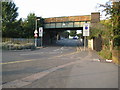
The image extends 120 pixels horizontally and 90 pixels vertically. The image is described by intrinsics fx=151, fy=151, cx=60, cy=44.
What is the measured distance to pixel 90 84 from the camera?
5.89 meters

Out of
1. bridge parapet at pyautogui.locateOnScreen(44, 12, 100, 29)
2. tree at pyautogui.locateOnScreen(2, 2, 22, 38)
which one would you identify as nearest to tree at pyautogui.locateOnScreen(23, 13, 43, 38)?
tree at pyautogui.locateOnScreen(2, 2, 22, 38)

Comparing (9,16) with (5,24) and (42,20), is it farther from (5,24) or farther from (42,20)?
(42,20)

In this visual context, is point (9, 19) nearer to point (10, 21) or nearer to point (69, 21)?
point (10, 21)

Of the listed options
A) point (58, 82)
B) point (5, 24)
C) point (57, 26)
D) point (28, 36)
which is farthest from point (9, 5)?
point (58, 82)

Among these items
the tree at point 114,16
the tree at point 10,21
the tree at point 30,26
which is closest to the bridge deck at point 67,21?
the tree at point 30,26

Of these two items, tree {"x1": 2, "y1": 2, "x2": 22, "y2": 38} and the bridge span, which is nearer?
the bridge span

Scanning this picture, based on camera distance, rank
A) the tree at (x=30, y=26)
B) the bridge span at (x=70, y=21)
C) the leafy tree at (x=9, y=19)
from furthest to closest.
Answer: the tree at (x=30, y=26) < the leafy tree at (x=9, y=19) < the bridge span at (x=70, y=21)

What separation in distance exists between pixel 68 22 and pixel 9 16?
17171mm

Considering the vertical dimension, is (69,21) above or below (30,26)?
above

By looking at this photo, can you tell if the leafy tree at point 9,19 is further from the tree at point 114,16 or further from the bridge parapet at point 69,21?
the tree at point 114,16

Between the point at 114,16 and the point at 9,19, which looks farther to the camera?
the point at 9,19

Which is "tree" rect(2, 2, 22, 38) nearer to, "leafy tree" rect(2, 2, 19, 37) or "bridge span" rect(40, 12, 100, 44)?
"leafy tree" rect(2, 2, 19, 37)

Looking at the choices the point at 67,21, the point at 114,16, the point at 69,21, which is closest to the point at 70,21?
the point at 69,21

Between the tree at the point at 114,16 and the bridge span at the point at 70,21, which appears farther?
the bridge span at the point at 70,21
